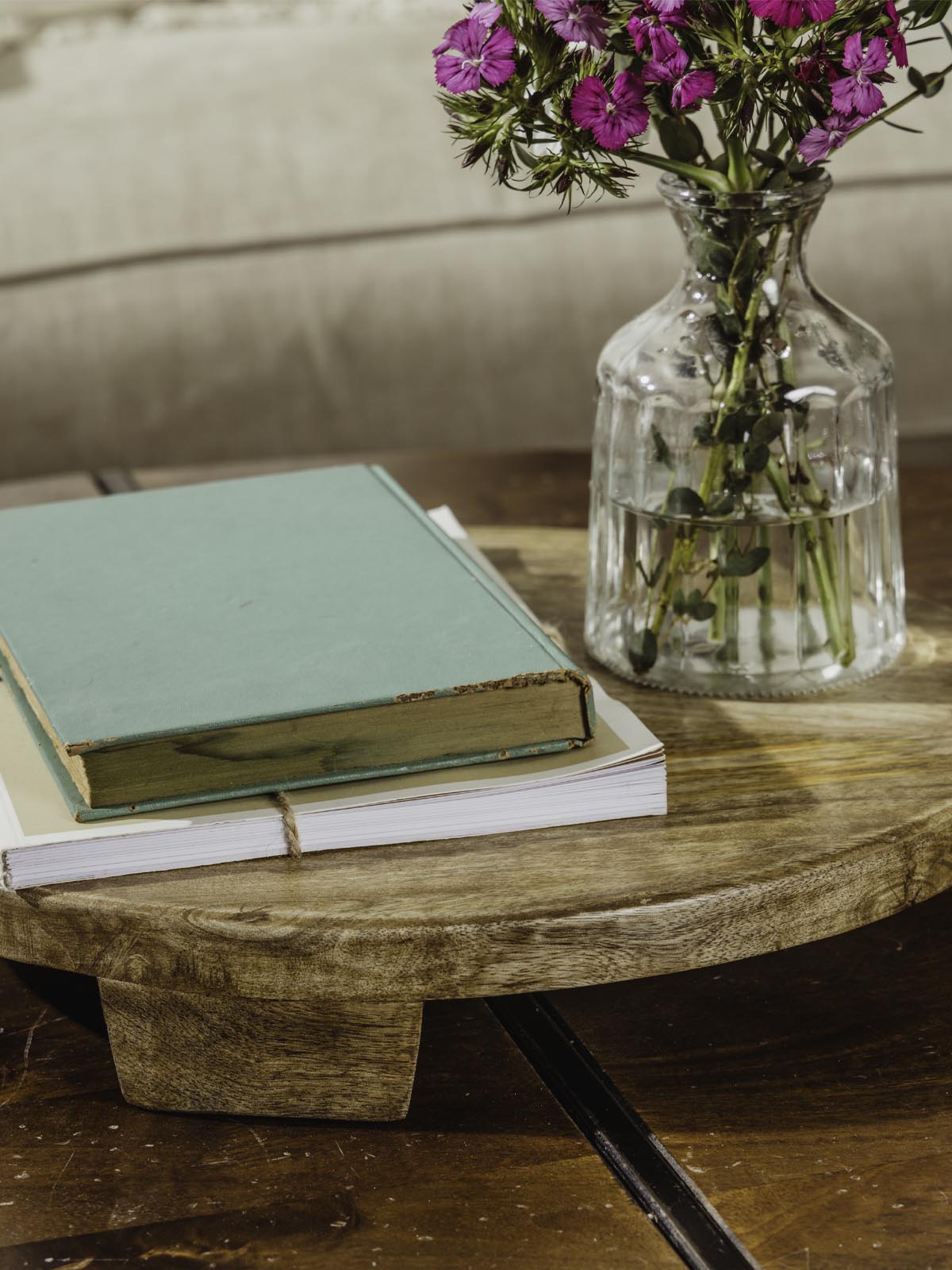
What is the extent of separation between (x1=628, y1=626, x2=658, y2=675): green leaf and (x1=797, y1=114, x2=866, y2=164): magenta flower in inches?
8.5

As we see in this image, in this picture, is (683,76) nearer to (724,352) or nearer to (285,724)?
(724,352)

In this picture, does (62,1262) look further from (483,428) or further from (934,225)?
(934,225)

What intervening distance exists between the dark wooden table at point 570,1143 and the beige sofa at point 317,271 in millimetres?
962

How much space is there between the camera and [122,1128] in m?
0.54

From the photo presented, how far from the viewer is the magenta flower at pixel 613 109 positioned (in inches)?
22.4

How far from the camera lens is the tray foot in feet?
1.77

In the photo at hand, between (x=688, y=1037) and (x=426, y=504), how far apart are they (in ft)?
1.50

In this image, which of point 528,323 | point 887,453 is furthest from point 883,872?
point 528,323

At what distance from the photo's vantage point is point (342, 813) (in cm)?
54

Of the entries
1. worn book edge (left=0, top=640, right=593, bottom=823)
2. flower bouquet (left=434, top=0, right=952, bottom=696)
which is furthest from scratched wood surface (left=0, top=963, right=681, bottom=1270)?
flower bouquet (left=434, top=0, right=952, bottom=696)

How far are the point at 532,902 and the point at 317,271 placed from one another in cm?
112

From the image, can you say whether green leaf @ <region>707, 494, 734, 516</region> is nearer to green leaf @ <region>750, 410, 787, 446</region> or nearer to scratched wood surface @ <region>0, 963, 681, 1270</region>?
green leaf @ <region>750, 410, 787, 446</region>

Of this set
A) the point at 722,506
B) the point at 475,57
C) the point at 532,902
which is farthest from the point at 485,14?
the point at 532,902

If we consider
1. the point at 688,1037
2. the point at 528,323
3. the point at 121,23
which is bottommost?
the point at 688,1037
